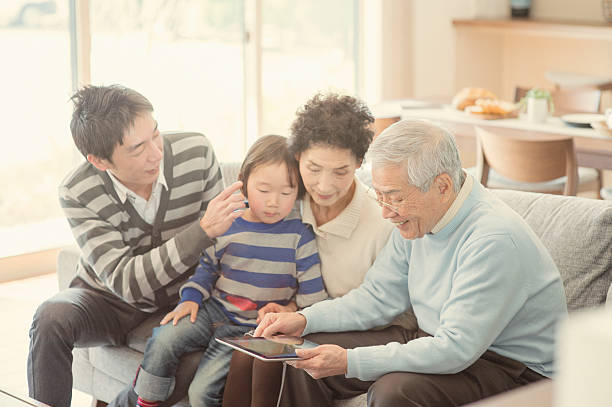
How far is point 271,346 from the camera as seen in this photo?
1822 millimetres

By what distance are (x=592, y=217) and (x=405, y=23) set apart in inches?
148

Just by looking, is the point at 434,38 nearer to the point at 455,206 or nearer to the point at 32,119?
the point at 32,119

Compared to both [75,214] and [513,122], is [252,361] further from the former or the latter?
[513,122]

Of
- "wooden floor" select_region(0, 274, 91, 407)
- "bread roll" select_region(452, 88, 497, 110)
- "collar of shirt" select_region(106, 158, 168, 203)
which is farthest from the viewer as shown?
"bread roll" select_region(452, 88, 497, 110)

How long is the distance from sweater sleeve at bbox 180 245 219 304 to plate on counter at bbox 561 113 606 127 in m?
2.18

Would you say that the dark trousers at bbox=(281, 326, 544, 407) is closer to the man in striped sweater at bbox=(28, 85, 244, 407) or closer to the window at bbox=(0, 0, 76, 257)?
the man in striped sweater at bbox=(28, 85, 244, 407)

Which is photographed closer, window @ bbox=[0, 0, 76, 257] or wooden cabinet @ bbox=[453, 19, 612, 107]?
window @ bbox=[0, 0, 76, 257]

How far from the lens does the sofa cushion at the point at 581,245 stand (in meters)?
1.93

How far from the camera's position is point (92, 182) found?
7.52ft

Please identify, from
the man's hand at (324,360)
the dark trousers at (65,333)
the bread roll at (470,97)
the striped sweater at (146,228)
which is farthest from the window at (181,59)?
the man's hand at (324,360)

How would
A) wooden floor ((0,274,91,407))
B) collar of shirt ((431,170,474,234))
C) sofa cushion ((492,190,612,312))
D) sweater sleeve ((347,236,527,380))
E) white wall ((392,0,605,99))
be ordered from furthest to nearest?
white wall ((392,0,605,99)), wooden floor ((0,274,91,407)), sofa cushion ((492,190,612,312)), collar of shirt ((431,170,474,234)), sweater sleeve ((347,236,527,380))

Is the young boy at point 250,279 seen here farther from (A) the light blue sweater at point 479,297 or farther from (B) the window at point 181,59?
(B) the window at point 181,59

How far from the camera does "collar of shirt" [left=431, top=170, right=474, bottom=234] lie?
5.93 feet

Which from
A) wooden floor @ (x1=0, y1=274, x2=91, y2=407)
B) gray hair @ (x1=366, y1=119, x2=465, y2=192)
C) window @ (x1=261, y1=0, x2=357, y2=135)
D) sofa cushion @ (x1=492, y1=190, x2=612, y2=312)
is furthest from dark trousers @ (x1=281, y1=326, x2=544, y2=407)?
window @ (x1=261, y1=0, x2=357, y2=135)
